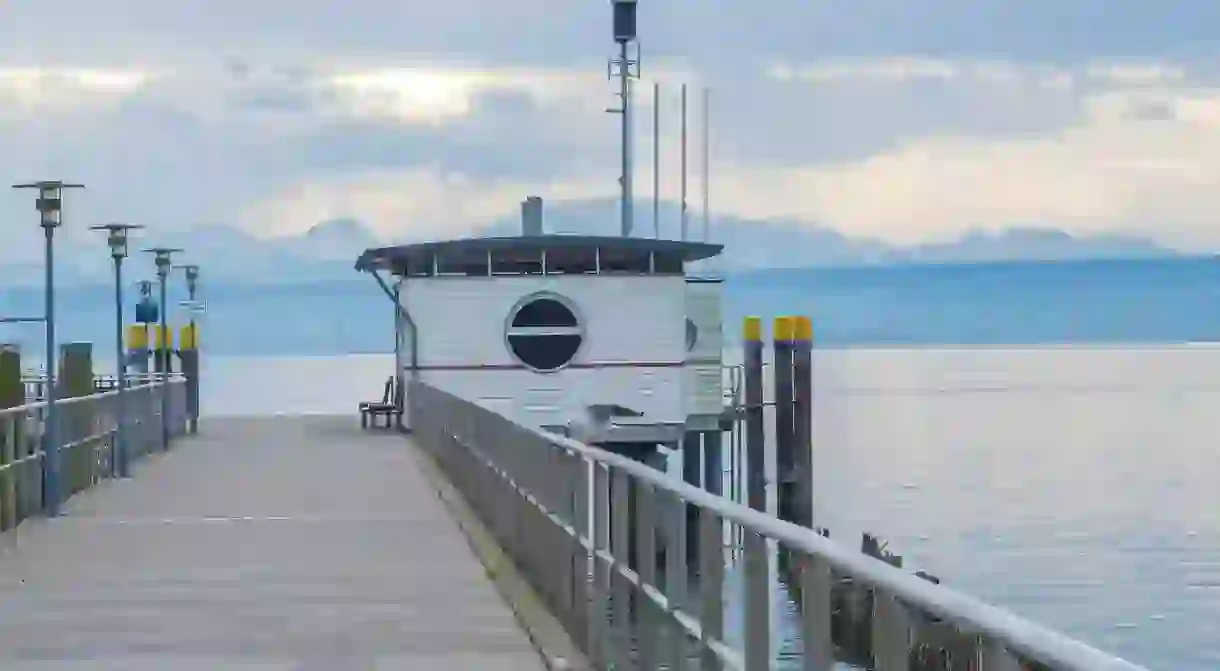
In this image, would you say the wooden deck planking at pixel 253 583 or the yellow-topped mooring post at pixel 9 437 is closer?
the wooden deck planking at pixel 253 583

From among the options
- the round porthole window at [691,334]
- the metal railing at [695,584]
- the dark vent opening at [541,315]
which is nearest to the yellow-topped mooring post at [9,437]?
the metal railing at [695,584]

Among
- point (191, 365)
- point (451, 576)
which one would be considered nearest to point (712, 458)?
point (191, 365)

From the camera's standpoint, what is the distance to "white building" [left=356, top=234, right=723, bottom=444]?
Result: 106 ft

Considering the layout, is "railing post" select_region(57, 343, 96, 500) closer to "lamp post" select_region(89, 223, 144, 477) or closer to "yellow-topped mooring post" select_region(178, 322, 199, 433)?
"lamp post" select_region(89, 223, 144, 477)

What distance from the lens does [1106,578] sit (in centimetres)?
4097

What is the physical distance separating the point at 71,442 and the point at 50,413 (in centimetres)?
246

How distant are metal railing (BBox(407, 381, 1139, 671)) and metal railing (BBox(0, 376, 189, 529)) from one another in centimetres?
456

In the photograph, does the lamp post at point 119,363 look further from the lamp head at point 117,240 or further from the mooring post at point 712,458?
the mooring post at point 712,458

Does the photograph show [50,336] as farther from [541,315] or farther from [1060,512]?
[1060,512]

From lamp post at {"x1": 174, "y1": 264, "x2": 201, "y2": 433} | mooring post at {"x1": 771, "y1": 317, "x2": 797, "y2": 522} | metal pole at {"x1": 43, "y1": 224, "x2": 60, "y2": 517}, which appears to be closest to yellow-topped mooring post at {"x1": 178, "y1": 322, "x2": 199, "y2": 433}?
lamp post at {"x1": 174, "y1": 264, "x2": 201, "y2": 433}

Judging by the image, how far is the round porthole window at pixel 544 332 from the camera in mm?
32312

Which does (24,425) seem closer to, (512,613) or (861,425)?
(512,613)

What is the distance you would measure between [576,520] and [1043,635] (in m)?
6.63

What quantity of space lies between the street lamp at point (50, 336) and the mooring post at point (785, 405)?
1724 centimetres
